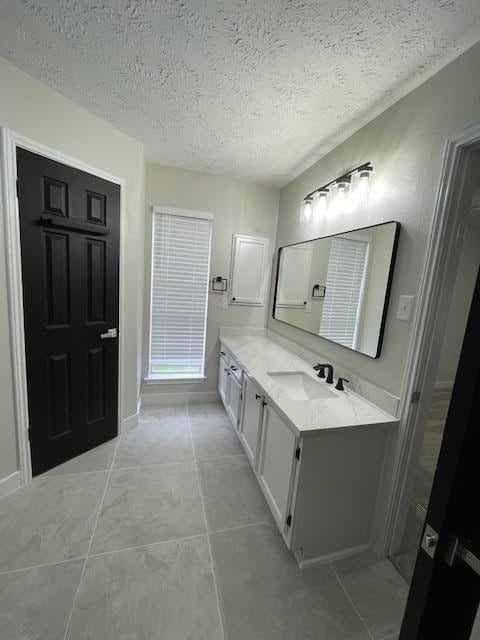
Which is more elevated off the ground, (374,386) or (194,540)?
(374,386)

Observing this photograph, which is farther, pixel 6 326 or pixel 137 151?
pixel 137 151

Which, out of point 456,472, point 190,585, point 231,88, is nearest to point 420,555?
point 456,472

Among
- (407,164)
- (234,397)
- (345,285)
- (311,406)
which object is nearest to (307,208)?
(345,285)

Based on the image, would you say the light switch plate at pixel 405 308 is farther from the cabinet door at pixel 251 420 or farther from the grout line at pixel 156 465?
the grout line at pixel 156 465

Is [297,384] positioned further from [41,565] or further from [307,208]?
[41,565]

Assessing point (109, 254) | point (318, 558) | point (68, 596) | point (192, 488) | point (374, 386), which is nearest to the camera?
point (68, 596)

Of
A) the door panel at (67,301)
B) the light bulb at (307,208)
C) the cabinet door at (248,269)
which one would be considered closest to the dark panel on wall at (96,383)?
the door panel at (67,301)

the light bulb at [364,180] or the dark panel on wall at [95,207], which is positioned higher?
the light bulb at [364,180]

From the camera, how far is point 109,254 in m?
2.09

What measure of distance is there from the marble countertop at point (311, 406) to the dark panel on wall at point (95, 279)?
119 cm

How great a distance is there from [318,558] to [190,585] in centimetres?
68

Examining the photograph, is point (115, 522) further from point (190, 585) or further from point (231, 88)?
point (231, 88)

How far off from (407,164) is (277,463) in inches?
70.3

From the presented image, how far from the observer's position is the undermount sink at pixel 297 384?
1.88 metres
